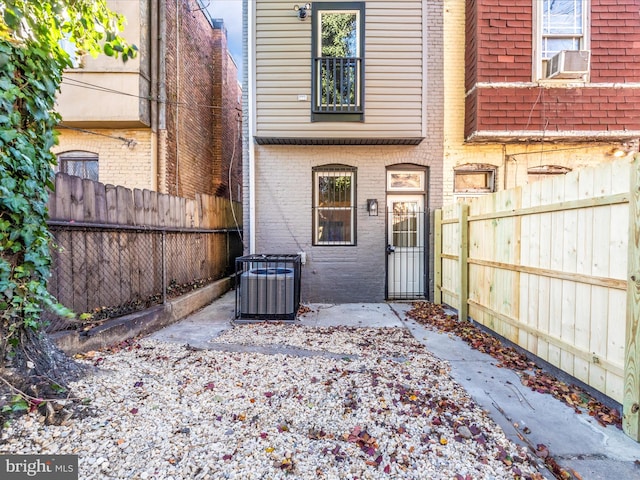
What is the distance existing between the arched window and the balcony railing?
5.15m

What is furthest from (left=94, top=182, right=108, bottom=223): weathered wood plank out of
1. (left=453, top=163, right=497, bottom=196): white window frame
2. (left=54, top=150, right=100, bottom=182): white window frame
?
(left=453, top=163, right=497, bottom=196): white window frame

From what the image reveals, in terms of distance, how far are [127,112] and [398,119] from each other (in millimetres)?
5535

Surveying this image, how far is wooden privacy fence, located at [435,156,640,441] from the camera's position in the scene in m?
2.41

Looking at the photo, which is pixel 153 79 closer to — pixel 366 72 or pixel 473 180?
pixel 366 72

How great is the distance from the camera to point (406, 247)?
6.83m

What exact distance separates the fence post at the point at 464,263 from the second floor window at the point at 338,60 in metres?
2.66

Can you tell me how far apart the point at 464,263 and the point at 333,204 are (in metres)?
2.74

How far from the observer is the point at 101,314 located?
4027 millimetres

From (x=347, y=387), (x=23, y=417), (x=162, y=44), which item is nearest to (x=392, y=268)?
(x=347, y=387)

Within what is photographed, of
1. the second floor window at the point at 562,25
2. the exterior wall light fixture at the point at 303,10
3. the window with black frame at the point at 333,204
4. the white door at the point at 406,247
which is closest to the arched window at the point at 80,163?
the window with black frame at the point at 333,204

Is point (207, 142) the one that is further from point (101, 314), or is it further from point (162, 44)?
point (101, 314)

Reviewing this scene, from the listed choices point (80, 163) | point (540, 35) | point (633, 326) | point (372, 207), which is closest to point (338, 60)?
point (372, 207)

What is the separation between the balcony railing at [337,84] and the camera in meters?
6.25

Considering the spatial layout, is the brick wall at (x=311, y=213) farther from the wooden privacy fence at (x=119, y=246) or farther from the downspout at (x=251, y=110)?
the wooden privacy fence at (x=119, y=246)
